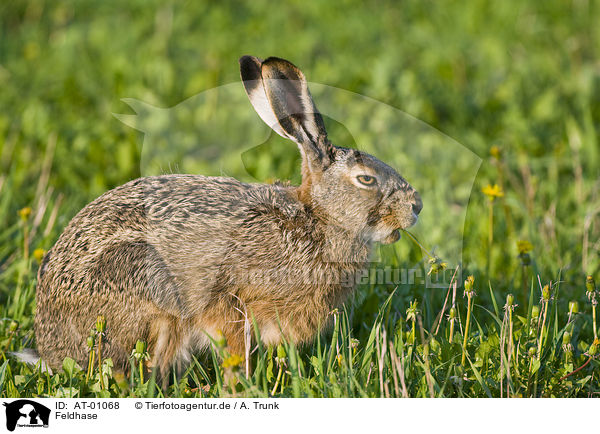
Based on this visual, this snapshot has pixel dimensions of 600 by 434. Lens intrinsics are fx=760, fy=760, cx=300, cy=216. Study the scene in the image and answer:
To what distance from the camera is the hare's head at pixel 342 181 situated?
367cm

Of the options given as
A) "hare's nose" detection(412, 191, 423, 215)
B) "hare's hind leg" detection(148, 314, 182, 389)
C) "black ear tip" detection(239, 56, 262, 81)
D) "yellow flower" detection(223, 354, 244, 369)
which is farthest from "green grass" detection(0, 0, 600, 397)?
"black ear tip" detection(239, 56, 262, 81)

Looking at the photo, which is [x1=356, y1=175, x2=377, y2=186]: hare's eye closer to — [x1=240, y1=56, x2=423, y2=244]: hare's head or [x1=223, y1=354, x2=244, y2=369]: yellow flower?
[x1=240, y1=56, x2=423, y2=244]: hare's head

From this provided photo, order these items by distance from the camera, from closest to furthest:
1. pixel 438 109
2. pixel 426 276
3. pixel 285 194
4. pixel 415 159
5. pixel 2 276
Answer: pixel 285 194
pixel 426 276
pixel 2 276
pixel 415 159
pixel 438 109

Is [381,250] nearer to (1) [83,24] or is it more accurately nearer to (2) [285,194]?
(2) [285,194]

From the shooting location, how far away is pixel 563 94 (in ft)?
24.3

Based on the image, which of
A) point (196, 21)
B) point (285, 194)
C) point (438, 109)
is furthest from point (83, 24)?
point (285, 194)

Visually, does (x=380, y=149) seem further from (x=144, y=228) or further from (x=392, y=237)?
(x=144, y=228)

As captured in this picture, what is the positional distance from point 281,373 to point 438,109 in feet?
13.6

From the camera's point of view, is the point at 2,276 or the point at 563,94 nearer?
the point at 2,276

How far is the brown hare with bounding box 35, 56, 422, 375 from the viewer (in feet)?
12.2
